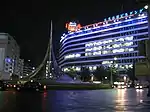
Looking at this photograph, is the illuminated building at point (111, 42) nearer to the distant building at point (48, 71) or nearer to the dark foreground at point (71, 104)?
the distant building at point (48, 71)

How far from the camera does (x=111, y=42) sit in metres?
174

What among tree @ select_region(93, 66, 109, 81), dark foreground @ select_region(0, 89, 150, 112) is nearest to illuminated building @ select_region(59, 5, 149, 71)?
tree @ select_region(93, 66, 109, 81)

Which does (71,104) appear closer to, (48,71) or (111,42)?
(48,71)

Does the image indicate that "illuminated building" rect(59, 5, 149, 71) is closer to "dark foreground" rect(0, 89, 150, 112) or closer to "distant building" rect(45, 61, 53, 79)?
"distant building" rect(45, 61, 53, 79)

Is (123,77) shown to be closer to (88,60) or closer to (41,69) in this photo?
(88,60)

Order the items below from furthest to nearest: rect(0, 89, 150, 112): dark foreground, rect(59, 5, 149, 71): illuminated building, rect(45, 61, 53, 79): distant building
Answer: rect(59, 5, 149, 71): illuminated building, rect(45, 61, 53, 79): distant building, rect(0, 89, 150, 112): dark foreground

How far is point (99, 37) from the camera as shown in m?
182

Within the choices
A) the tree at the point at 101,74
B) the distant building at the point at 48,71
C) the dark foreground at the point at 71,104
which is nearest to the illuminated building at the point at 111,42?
the tree at the point at 101,74

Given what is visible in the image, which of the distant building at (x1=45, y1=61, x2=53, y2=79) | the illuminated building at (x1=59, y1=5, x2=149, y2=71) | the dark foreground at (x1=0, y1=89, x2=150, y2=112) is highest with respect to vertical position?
the illuminated building at (x1=59, y1=5, x2=149, y2=71)

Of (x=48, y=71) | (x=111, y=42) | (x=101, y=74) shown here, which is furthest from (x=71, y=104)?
(x=111, y=42)

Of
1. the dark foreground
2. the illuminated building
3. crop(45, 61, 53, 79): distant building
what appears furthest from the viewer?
the illuminated building

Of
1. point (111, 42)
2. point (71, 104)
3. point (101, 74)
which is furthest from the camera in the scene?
point (111, 42)

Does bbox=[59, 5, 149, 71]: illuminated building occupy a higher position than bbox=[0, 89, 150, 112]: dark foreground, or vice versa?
bbox=[59, 5, 149, 71]: illuminated building

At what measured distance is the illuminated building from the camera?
160m
